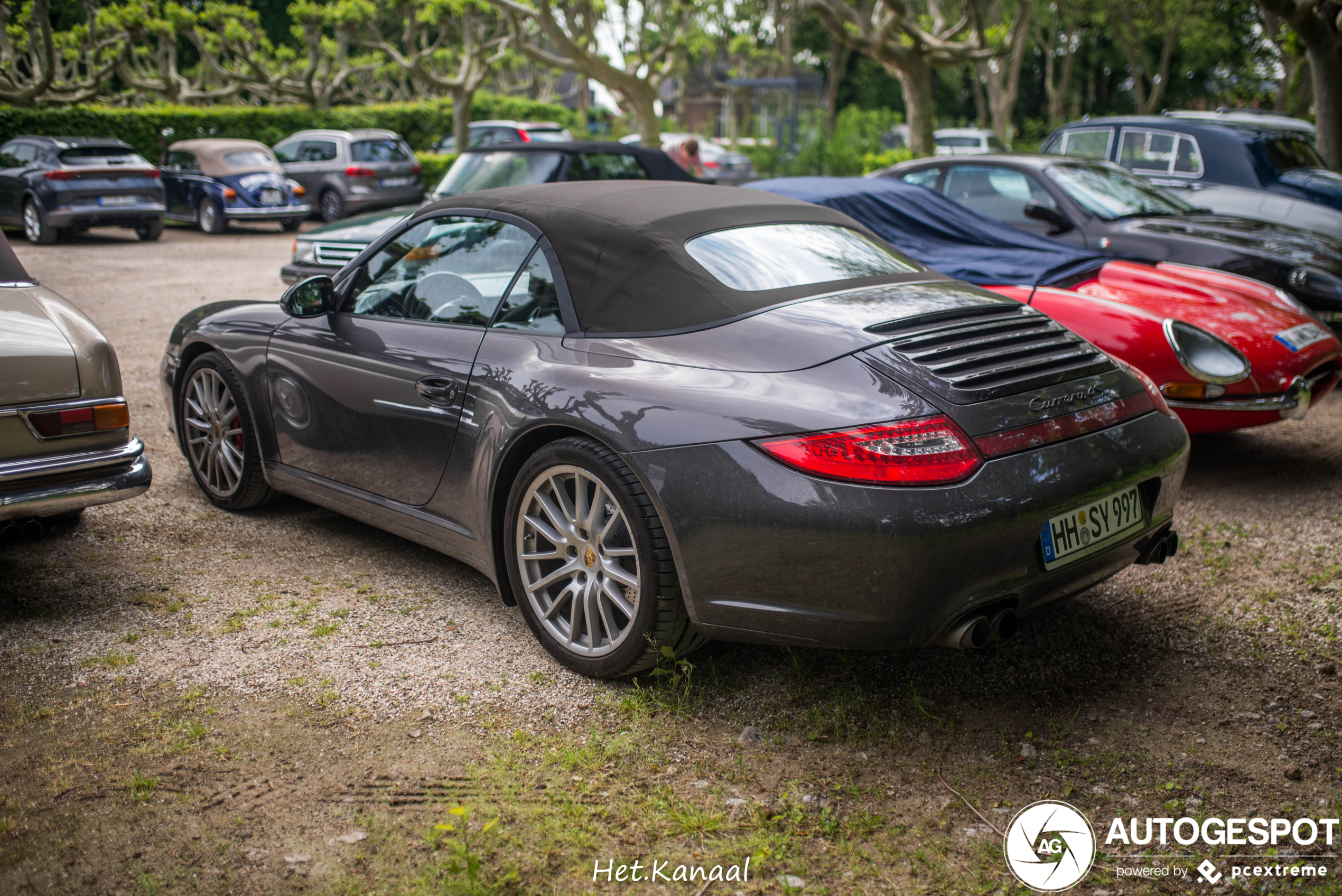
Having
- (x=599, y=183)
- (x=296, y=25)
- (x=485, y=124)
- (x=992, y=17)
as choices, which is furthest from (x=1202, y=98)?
(x=599, y=183)

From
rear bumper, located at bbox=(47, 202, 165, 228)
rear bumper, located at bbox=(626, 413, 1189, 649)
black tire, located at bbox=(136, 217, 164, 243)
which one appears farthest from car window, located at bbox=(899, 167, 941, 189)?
black tire, located at bbox=(136, 217, 164, 243)

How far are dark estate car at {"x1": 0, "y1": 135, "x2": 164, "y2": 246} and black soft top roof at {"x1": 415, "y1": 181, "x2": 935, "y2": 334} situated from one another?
48.5 feet

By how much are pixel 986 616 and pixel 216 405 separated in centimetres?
343

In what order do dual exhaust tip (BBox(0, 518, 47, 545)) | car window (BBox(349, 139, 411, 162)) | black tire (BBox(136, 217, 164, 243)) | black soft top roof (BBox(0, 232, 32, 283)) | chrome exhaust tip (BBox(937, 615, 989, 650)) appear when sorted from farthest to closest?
car window (BBox(349, 139, 411, 162))
black tire (BBox(136, 217, 164, 243))
black soft top roof (BBox(0, 232, 32, 283))
dual exhaust tip (BBox(0, 518, 47, 545))
chrome exhaust tip (BBox(937, 615, 989, 650))

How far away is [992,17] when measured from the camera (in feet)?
81.3

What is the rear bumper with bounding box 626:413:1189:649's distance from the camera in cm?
251

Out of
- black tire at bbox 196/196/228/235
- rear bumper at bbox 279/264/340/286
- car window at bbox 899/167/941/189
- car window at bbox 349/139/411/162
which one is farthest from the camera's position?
car window at bbox 349/139/411/162

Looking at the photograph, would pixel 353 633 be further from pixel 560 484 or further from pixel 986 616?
pixel 986 616

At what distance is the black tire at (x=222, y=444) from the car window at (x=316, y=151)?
15525 millimetres

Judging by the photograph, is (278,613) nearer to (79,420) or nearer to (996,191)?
(79,420)

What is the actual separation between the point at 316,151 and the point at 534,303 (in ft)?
57.9

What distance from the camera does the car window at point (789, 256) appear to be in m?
3.23

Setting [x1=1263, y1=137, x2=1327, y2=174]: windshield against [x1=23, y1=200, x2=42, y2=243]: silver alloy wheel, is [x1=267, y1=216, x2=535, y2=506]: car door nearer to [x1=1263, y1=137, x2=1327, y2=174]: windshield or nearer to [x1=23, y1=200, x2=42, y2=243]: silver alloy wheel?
[x1=1263, y1=137, x2=1327, y2=174]: windshield

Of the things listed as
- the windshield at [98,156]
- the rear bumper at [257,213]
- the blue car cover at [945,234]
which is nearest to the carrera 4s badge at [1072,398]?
the blue car cover at [945,234]
